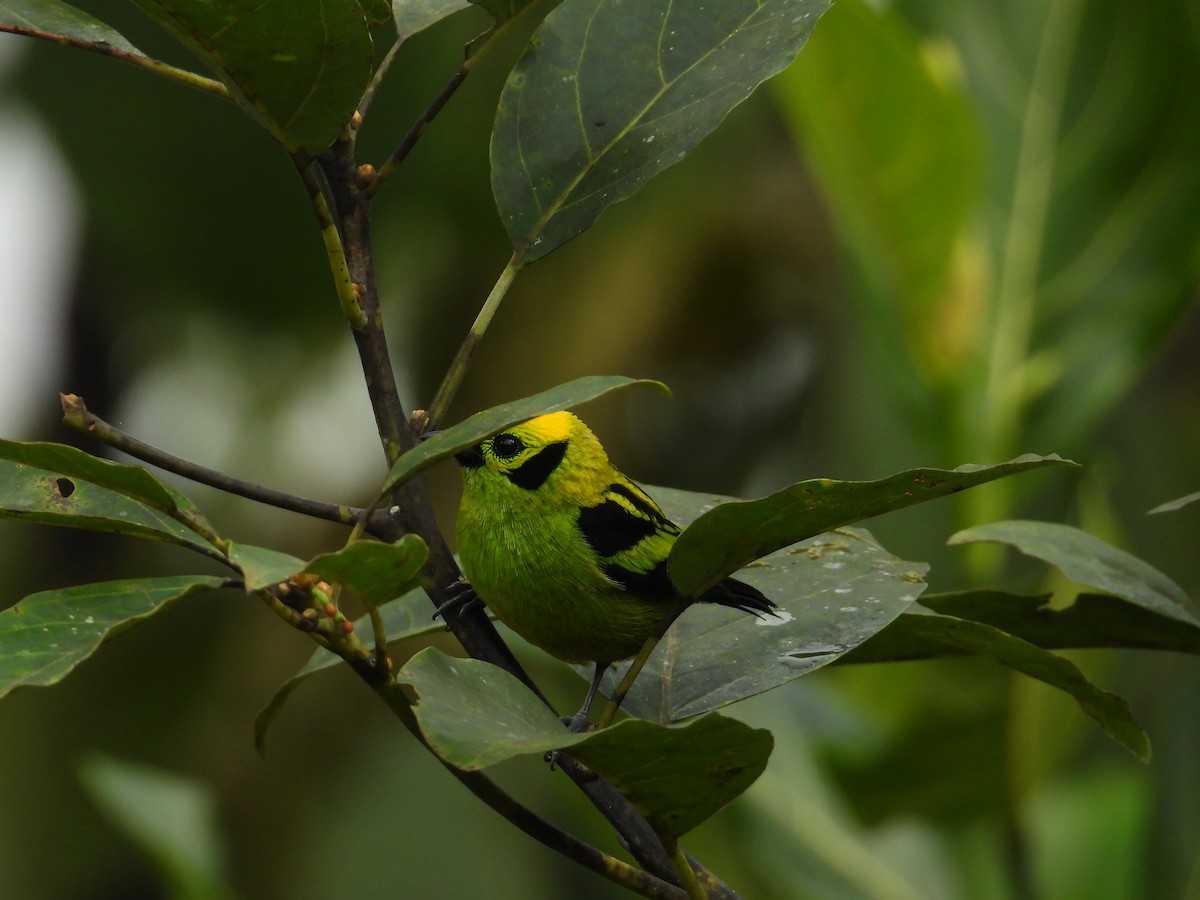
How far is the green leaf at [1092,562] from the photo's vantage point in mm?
1264

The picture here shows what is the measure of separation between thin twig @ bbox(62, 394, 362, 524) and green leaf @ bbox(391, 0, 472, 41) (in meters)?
0.50

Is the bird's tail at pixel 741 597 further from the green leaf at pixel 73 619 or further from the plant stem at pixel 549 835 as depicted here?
the green leaf at pixel 73 619

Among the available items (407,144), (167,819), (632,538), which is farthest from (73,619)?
(167,819)

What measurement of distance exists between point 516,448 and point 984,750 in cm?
103

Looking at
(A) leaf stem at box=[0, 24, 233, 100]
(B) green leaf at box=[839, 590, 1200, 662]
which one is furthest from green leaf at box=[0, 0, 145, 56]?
(B) green leaf at box=[839, 590, 1200, 662]

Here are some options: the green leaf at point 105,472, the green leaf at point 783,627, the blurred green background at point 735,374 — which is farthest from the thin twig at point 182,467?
the blurred green background at point 735,374

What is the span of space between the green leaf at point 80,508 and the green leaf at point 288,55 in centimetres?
33

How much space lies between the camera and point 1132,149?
263 centimetres

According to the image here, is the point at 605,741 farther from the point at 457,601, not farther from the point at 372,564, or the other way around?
the point at 457,601

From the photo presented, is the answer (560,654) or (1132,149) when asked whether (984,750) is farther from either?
(1132,149)

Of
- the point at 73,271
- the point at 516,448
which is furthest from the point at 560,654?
the point at 73,271

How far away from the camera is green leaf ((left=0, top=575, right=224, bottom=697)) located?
0.95 metres

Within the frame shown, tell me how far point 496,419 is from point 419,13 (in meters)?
0.60

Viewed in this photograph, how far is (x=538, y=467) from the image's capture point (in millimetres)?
1805
